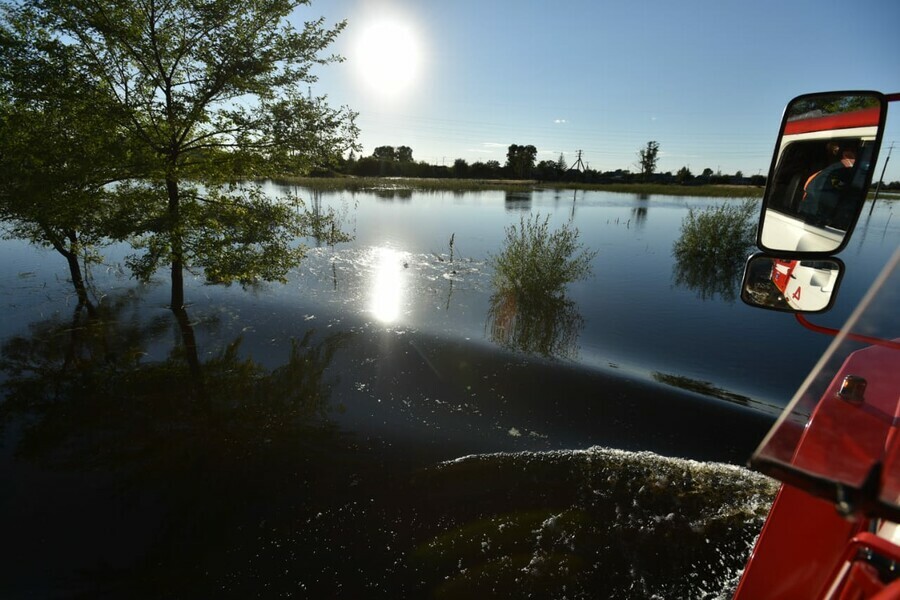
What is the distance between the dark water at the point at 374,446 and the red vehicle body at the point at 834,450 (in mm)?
2028

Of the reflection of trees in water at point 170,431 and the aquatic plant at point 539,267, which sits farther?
the aquatic plant at point 539,267

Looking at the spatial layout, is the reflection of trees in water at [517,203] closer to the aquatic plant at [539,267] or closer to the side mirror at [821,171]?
the aquatic plant at [539,267]

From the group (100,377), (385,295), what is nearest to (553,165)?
(385,295)

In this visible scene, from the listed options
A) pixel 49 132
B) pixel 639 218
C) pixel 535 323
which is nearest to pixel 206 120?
pixel 49 132

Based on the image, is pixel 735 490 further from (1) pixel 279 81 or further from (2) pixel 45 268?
(2) pixel 45 268

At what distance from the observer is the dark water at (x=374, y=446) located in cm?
363

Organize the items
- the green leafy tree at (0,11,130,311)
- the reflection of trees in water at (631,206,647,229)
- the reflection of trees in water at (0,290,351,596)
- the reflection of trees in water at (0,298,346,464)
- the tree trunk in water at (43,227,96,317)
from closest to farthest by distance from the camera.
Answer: the reflection of trees in water at (0,290,351,596) → the reflection of trees in water at (0,298,346,464) → the green leafy tree at (0,11,130,311) → the tree trunk in water at (43,227,96,317) → the reflection of trees in water at (631,206,647,229)

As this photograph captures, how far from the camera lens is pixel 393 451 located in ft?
17.4

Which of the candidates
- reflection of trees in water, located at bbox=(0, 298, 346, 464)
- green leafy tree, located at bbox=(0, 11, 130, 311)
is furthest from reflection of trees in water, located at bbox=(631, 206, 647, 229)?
green leafy tree, located at bbox=(0, 11, 130, 311)

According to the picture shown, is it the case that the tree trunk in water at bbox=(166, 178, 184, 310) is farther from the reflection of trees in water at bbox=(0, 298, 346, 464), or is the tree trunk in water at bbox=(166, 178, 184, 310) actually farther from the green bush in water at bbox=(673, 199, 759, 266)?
the green bush in water at bbox=(673, 199, 759, 266)

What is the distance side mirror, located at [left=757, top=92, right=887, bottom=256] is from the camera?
6.23 feet

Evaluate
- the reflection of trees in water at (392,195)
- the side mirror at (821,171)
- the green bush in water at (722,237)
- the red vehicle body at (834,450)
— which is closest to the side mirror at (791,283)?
the red vehicle body at (834,450)

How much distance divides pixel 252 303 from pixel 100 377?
4.17 m

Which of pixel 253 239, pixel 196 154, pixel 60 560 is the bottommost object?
pixel 60 560
